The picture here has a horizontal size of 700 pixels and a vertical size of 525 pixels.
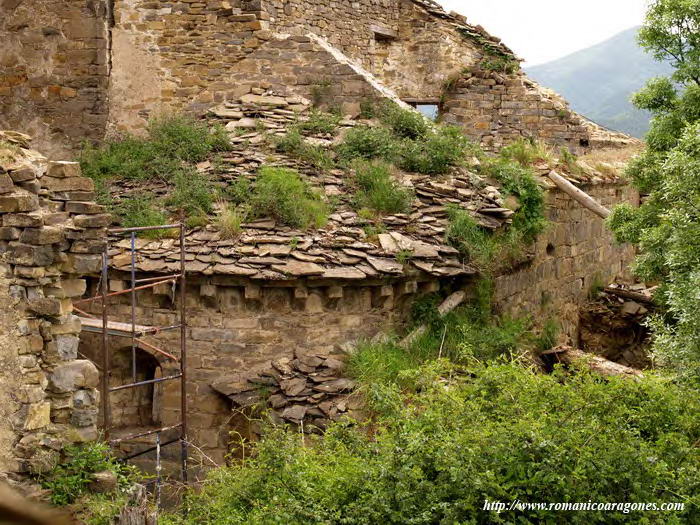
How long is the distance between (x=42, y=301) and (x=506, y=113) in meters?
12.3

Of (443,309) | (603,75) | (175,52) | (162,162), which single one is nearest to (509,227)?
(443,309)

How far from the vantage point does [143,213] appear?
1033cm

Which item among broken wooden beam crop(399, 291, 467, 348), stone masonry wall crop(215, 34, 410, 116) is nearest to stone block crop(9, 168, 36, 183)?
broken wooden beam crop(399, 291, 467, 348)

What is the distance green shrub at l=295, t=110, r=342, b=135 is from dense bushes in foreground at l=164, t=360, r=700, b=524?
5.53m

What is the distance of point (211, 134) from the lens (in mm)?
11852

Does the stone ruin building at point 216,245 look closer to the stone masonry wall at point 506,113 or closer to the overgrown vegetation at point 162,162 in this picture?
the overgrown vegetation at point 162,162

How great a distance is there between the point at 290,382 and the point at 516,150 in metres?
5.91

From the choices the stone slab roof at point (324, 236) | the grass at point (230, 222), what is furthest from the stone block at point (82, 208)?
the grass at point (230, 222)

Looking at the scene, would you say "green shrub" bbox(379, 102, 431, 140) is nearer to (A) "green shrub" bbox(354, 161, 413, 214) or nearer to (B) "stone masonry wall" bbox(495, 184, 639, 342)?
(A) "green shrub" bbox(354, 161, 413, 214)

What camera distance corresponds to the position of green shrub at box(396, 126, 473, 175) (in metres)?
11.7

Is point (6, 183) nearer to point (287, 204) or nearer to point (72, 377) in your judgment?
point (72, 377)

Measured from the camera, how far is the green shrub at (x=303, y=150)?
444 inches

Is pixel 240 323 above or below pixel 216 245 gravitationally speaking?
below

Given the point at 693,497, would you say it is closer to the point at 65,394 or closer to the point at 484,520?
the point at 484,520
